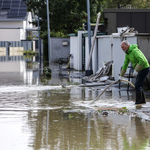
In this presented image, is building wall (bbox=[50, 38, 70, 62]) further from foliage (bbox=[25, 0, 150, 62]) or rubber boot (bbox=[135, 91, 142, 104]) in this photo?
rubber boot (bbox=[135, 91, 142, 104])

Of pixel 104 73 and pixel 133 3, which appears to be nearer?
pixel 104 73

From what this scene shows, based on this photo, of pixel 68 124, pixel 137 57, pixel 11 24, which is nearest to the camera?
pixel 68 124

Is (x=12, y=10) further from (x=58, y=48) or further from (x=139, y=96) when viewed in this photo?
(x=139, y=96)

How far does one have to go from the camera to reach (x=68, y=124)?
8.66 m

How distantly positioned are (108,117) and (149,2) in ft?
167

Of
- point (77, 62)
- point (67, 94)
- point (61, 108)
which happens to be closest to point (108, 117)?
point (61, 108)

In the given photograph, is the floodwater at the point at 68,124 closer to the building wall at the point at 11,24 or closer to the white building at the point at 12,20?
the white building at the point at 12,20

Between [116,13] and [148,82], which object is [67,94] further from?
[116,13]

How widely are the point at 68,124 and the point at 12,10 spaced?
217 ft

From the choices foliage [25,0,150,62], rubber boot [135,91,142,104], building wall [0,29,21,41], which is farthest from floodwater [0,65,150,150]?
building wall [0,29,21,41]

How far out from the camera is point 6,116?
948cm

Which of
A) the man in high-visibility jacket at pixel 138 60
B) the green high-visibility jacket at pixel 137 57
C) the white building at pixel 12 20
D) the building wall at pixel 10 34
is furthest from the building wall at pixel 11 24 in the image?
the green high-visibility jacket at pixel 137 57

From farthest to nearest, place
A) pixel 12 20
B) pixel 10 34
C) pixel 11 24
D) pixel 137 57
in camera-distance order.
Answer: pixel 11 24 < pixel 12 20 < pixel 10 34 < pixel 137 57

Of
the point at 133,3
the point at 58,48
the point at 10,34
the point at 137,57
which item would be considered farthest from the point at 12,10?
the point at 137,57
